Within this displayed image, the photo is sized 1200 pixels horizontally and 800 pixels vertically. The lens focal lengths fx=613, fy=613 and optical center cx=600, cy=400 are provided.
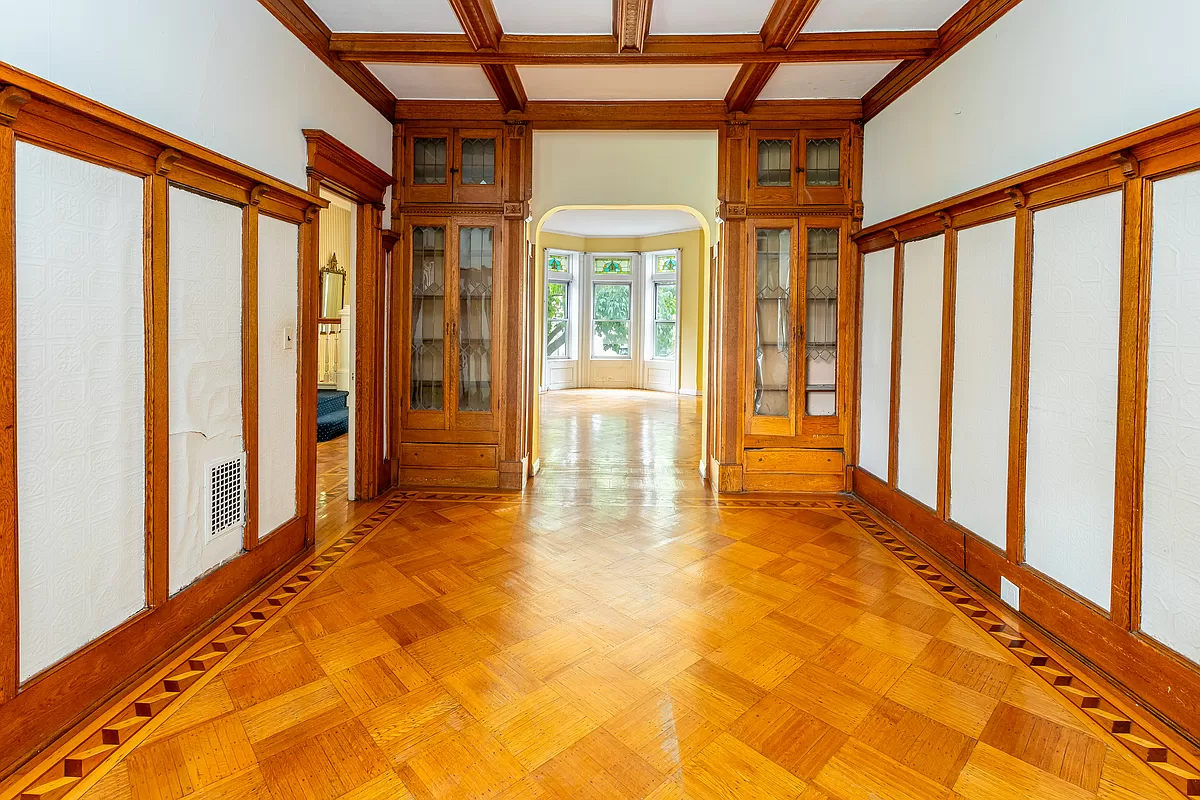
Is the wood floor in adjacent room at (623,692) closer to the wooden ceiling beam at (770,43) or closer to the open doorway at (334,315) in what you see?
the wooden ceiling beam at (770,43)

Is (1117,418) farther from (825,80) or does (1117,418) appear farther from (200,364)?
(200,364)

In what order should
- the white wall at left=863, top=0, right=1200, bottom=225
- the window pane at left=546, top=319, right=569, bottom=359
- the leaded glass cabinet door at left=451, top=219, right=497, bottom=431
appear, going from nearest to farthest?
the white wall at left=863, top=0, right=1200, bottom=225, the leaded glass cabinet door at left=451, top=219, right=497, bottom=431, the window pane at left=546, top=319, right=569, bottom=359

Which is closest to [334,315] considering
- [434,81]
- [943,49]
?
[434,81]

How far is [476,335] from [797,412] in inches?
103

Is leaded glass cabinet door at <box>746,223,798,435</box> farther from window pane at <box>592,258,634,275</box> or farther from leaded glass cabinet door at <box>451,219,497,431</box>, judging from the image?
window pane at <box>592,258,634,275</box>

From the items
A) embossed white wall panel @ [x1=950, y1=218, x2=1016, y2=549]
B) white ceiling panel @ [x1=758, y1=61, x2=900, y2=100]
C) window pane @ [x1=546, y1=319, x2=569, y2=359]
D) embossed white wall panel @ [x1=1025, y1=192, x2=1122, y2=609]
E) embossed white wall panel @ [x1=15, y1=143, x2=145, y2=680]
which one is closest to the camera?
embossed white wall panel @ [x1=15, y1=143, x2=145, y2=680]

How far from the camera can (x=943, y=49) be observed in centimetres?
353

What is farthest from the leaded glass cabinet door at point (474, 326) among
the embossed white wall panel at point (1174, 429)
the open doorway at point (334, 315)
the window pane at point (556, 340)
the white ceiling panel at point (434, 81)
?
the window pane at point (556, 340)

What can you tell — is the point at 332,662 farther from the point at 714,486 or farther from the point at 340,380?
the point at 340,380

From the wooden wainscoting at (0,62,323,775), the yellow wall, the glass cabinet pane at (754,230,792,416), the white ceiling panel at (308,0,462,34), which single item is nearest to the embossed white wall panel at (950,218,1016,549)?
the glass cabinet pane at (754,230,792,416)

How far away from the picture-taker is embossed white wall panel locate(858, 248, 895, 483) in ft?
14.0

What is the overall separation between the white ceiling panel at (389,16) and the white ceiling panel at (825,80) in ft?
7.11

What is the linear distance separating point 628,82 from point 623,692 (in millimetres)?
3884

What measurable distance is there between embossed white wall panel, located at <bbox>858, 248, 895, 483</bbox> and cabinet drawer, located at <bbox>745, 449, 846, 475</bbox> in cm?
22
